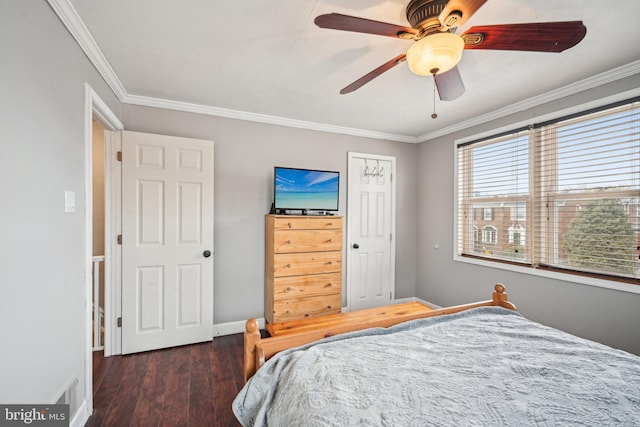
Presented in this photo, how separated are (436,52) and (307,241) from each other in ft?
6.82

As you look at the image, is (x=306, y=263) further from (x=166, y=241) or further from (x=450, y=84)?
(x=450, y=84)

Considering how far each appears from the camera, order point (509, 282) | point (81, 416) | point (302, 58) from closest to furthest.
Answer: point (81, 416) → point (302, 58) → point (509, 282)

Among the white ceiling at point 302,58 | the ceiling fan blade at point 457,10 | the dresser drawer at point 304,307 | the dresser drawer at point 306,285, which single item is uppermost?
the white ceiling at point 302,58

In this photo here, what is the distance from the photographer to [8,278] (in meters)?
1.08

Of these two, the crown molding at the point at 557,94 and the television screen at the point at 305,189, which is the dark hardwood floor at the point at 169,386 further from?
the crown molding at the point at 557,94

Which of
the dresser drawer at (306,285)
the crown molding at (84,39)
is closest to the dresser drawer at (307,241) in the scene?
the dresser drawer at (306,285)

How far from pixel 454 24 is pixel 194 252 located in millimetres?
2703

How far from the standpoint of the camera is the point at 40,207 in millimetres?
1279

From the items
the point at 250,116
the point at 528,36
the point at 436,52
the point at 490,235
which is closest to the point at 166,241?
the point at 250,116

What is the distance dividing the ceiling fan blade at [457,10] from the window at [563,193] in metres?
1.94

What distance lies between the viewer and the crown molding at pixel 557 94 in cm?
207

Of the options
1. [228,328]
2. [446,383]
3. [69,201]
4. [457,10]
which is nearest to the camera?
[446,383]

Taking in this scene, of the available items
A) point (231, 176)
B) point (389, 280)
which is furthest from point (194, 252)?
point (389, 280)

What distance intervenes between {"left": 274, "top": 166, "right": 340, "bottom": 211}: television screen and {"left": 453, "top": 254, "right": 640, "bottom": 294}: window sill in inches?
70.2
